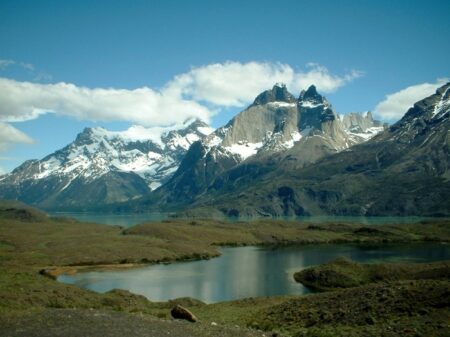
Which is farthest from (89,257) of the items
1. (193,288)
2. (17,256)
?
(193,288)

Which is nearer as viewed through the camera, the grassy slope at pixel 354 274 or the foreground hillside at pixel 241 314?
the foreground hillside at pixel 241 314

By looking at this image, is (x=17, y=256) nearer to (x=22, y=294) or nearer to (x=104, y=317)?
(x=22, y=294)

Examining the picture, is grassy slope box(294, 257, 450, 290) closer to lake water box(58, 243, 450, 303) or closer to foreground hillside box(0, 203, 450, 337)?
lake water box(58, 243, 450, 303)

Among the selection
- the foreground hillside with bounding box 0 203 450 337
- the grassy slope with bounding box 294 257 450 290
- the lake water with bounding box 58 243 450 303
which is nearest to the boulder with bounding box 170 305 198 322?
the foreground hillside with bounding box 0 203 450 337

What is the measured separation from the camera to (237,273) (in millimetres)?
120750

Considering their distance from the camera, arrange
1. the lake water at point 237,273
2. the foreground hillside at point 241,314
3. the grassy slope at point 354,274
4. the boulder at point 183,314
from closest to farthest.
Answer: the foreground hillside at point 241,314 → the boulder at point 183,314 → the grassy slope at point 354,274 → the lake water at point 237,273

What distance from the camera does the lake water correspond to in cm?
9438

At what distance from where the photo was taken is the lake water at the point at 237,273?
310 ft

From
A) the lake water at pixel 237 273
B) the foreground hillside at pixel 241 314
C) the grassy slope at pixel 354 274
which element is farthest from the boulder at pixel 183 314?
the grassy slope at pixel 354 274

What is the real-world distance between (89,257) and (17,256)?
771 inches

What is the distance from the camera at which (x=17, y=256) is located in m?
141

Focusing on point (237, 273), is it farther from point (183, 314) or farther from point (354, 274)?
point (183, 314)

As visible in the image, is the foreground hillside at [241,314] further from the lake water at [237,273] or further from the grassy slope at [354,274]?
the grassy slope at [354,274]

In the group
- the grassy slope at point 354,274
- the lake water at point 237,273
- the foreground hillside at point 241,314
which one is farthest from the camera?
the lake water at point 237,273
